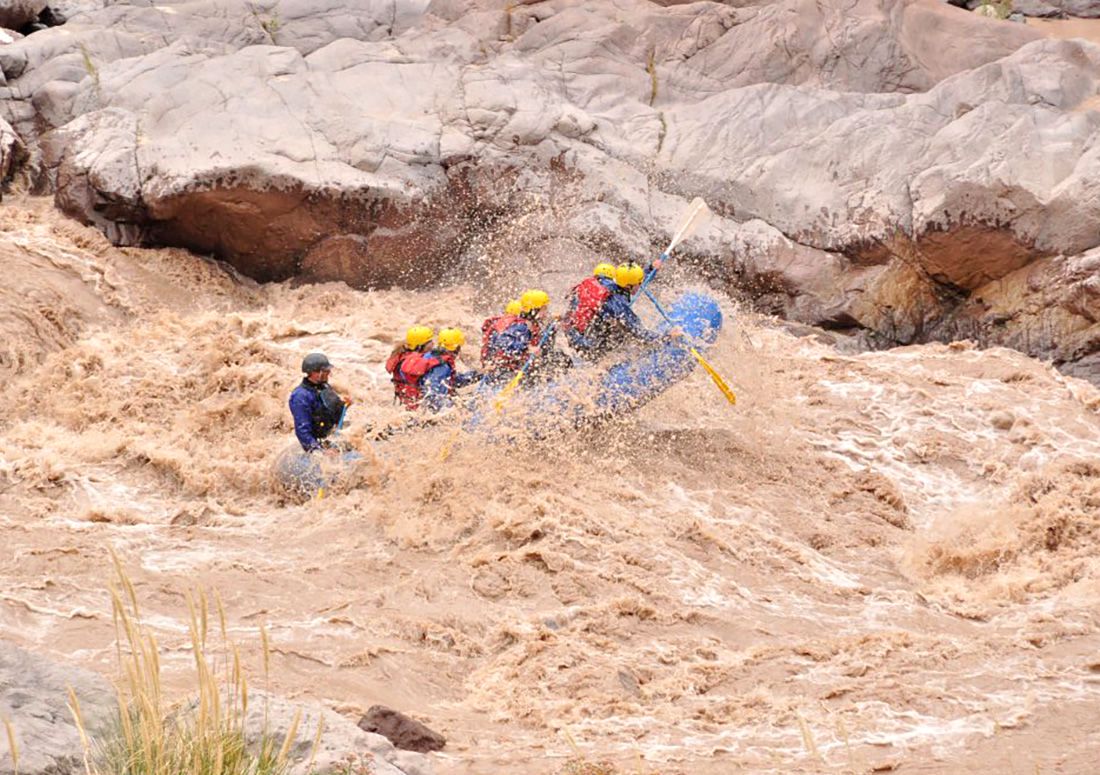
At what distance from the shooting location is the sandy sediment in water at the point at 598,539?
562 centimetres

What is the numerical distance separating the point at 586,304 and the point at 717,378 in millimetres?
1187

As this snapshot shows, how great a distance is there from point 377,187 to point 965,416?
6.08 metres

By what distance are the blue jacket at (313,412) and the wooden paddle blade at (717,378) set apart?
2.66 m

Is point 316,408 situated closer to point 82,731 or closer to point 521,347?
point 521,347

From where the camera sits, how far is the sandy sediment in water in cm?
562

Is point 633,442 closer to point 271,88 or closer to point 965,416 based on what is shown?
point 965,416

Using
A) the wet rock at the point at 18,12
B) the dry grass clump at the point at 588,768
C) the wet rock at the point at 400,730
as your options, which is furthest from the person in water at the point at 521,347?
the wet rock at the point at 18,12

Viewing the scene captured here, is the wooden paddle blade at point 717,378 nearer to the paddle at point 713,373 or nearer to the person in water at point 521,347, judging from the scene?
the paddle at point 713,373

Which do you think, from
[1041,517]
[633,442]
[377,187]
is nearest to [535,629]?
[633,442]

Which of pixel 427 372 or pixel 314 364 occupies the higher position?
pixel 314 364

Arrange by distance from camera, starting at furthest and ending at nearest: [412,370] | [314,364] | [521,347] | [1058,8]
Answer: [1058,8], [521,347], [412,370], [314,364]

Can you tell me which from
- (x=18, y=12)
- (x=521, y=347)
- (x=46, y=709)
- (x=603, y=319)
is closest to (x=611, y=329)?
(x=603, y=319)

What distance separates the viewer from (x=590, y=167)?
43.6 ft

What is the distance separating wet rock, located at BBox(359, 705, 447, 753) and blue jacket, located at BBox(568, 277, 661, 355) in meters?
4.88
